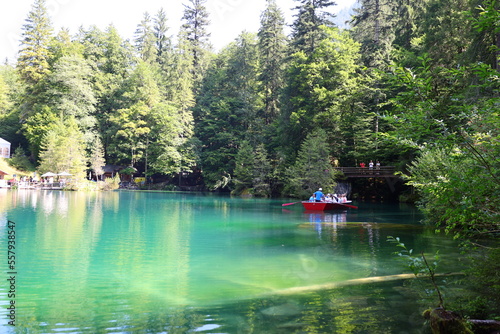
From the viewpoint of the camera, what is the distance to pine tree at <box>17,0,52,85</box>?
4547 centimetres

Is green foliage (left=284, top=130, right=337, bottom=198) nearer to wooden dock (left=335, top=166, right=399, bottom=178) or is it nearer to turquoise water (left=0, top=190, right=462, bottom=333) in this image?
wooden dock (left=335, top=166, right=399, bottom=178)

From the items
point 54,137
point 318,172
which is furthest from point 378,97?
point 54,137

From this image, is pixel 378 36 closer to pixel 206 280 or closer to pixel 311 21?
pixel 311 21

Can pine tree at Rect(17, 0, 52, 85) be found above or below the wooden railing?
above

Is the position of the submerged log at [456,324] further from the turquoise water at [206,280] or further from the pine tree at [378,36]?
the pine tree at [378,36]

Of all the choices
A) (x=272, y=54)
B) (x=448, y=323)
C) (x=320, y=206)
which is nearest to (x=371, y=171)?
(x=320, y=206)

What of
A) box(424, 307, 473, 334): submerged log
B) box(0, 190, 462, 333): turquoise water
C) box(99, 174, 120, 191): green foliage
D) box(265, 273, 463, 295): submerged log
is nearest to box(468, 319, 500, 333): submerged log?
box(424, 307, 473, 334): submerged log

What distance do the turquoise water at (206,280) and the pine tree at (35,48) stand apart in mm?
38243

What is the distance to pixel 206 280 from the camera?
743 cm

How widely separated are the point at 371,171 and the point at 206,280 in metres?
25.7

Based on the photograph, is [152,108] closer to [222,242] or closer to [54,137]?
[54,137]

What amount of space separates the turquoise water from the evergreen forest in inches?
741

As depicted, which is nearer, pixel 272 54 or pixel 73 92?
pixel 272 54

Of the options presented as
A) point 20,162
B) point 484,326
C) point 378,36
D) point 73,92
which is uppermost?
point 378,36
